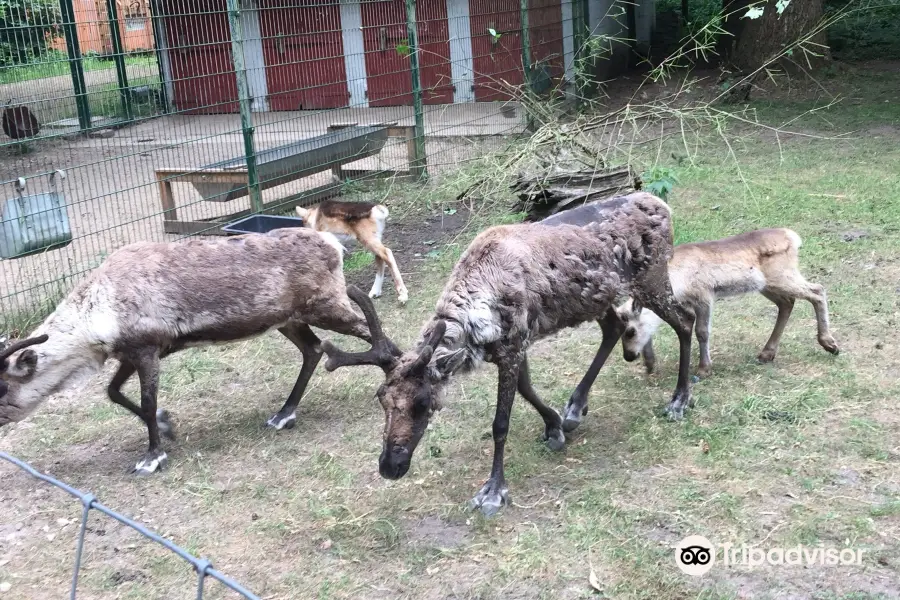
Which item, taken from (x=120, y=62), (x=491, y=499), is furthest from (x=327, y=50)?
(x=491, y=499)

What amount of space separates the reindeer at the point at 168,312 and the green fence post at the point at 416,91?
5.45 meters

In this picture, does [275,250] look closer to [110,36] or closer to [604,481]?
[604,481]

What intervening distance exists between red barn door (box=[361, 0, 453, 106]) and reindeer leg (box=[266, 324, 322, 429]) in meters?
5.93

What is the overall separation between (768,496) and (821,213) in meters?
5.02

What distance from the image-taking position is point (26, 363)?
5.07 m

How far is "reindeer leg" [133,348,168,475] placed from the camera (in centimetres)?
509

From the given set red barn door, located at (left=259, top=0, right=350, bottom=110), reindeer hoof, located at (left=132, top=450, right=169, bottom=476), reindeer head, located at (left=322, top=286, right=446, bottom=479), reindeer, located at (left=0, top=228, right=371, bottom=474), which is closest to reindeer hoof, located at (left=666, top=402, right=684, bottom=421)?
reindeer head, located at (left=322, top=286, right=446, bottom=479)

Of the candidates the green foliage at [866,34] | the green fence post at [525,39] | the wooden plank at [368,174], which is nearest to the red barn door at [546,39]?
the green fence post at [525,39]

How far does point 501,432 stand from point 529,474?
441 millimetres

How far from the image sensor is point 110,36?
365 inches

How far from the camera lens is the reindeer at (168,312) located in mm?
5086

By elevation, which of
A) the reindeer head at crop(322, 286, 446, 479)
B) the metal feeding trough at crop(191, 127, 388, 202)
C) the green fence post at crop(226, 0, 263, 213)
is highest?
the green fence post at crop(226, 0, 263, 213)

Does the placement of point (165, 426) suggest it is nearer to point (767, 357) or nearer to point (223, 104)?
point (767, 357)

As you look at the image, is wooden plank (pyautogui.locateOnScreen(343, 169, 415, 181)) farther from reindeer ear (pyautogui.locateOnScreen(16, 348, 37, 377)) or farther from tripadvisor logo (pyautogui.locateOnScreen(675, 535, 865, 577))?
tripadvisor logo (pyautogui.locateOnScreen(675, 535, 865, 577))
